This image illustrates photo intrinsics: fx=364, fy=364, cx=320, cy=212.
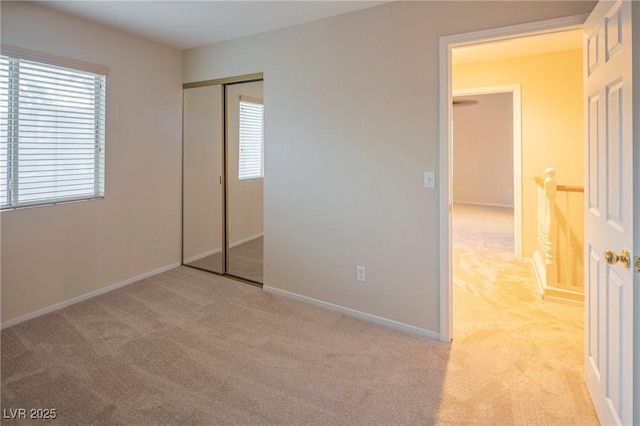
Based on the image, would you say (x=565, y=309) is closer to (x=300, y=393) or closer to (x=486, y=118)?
(x=300, y=393)

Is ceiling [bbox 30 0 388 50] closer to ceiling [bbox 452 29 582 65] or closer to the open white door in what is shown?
the open white door

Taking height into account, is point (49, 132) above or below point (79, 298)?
above

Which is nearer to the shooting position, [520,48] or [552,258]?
[552,258]

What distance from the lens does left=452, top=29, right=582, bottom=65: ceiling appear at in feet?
12.2

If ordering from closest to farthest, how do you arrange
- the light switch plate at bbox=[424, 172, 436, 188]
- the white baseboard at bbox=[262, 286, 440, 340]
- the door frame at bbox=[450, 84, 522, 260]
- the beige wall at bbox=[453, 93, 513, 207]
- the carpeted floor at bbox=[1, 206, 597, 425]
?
the carpeted floor at bbox=[1, 206, 597, 425], the light switch plate at bbox=[424, 172, 436, 188], the white baseboard at bbox=[262, 286, 440, 340], the door frame at bbox=[450, 84, 522, 260], the beige wall at bbox=[453, 93, 513, 207]

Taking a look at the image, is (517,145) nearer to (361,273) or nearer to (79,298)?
(361,273)

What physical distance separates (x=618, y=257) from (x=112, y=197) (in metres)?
3.80

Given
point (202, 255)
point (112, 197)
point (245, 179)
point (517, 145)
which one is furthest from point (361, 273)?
point (517, 145)

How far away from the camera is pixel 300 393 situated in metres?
2.02

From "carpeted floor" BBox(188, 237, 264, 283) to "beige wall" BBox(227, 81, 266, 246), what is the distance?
9 centimetres

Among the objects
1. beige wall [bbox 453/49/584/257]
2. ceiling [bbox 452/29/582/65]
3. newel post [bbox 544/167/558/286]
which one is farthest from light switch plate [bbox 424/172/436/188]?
beige wall [bbox 453/49/584/257]

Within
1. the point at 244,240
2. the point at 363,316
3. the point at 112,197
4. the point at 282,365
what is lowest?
the point at 282,365

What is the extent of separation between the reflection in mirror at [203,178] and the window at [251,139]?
0.94 feet

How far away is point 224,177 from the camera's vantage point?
154 inches
